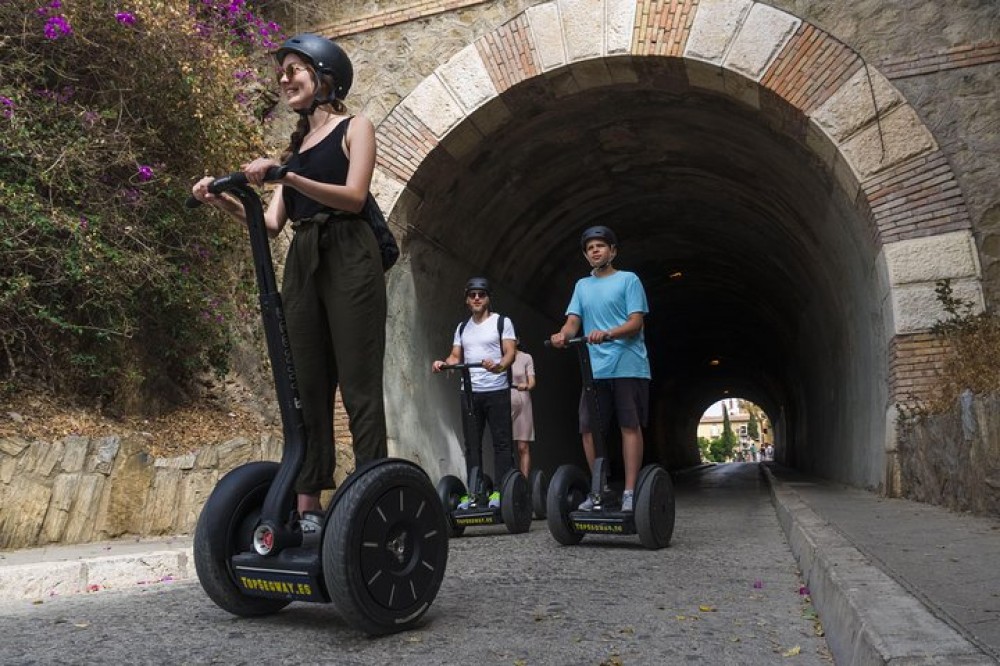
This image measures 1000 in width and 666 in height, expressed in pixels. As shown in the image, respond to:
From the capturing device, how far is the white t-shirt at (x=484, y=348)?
6785 millimetres

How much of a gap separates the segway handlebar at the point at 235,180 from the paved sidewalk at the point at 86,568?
2479 mm

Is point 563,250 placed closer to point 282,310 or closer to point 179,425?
point 179,425

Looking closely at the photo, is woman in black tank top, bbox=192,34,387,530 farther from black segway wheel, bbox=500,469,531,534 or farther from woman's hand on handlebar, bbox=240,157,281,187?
black segway wheel, bbox=500,469,531,534

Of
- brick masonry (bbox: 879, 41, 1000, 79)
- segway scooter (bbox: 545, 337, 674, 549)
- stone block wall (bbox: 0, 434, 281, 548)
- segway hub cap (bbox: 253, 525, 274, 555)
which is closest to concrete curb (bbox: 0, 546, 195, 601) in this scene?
stone block wall (bbox: 0, 434, 281, 548)

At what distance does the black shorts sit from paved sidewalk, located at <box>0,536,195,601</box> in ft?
8.75

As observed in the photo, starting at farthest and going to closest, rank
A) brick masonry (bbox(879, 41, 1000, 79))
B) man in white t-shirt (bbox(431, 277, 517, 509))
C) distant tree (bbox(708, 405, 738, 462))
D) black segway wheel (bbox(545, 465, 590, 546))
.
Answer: distant tree (bbox(708, 405, 738, 462)), brick masonry (bbox(879, 41, 1000, 79)), man in white t-shirt (bbox(431, 277, 517, 509)), black segway wheel (bbox(545, 465, 590, 546))

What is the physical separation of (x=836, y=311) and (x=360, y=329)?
31.1ft

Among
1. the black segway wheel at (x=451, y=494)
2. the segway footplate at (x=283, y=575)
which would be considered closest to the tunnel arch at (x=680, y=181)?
the black segway wheel at (x=451, y=494)

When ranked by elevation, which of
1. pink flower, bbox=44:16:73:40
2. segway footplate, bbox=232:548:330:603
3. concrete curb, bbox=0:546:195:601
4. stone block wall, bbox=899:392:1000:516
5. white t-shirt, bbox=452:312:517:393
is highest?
pink flower, bbox=44:16:73:40

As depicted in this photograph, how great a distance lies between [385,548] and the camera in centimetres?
282

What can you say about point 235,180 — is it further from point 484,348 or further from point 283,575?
point 484,348

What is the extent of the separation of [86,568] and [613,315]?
3.44m

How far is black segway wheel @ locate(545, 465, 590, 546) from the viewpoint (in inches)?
208

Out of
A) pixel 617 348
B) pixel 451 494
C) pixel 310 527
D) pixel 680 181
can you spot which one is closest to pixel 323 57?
pixel 310 527
